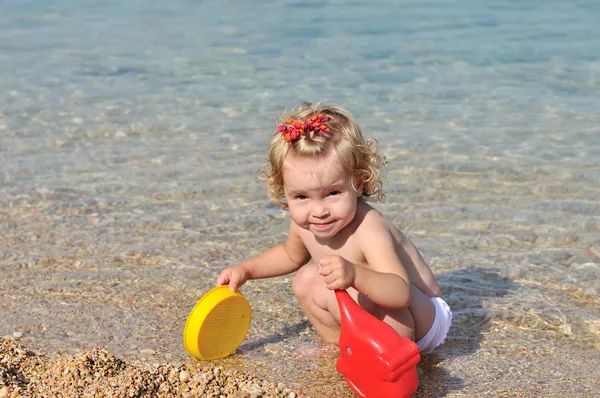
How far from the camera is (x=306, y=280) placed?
3143 millimetres

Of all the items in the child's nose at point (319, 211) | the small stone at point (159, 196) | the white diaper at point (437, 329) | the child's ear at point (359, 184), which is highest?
the child's ear at point (359, 184)

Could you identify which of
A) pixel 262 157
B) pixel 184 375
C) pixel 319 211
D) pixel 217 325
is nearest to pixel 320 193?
pixel 319 211

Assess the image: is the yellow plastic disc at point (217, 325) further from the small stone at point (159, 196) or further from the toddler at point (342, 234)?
the small stone at point (159, 196)

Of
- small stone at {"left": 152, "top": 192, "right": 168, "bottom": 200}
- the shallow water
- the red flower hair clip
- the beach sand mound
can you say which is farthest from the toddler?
small stone at {"left": 152, "top": 192, "right": 168, "bottom": 200}

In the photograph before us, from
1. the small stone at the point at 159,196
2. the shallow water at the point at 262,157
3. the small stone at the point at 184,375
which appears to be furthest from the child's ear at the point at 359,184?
the small stone at the point at 159,196

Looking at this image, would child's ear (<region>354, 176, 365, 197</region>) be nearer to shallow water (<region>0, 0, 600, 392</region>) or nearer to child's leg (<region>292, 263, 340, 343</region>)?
child's leg (<region>292, 263, 340, 343</region>)

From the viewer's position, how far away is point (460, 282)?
156 inches

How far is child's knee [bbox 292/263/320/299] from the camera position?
3.13m

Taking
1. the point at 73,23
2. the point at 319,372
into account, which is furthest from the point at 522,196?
the point at 73,23

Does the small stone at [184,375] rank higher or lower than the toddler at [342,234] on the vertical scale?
lower

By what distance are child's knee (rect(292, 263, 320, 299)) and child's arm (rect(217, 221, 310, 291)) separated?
0.18 metres

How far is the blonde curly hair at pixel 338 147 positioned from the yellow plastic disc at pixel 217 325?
0.47 m

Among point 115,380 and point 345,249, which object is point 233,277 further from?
point 115,380

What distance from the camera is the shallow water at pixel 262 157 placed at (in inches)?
143
